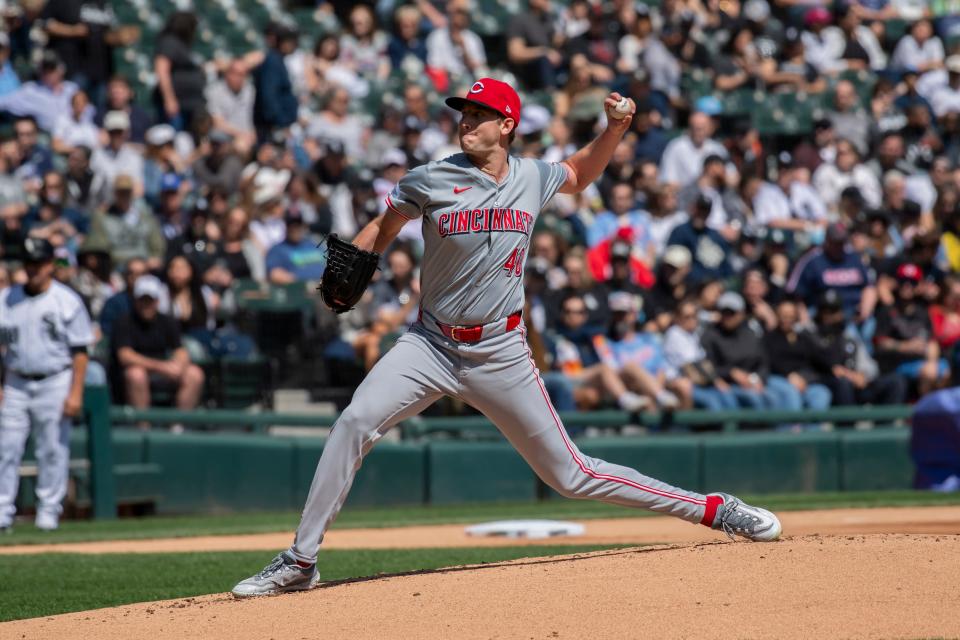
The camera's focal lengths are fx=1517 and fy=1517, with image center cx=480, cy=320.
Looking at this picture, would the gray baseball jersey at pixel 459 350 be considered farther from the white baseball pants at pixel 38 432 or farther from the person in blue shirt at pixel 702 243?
the person in blue shirt at pixel 702 243

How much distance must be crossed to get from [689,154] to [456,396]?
10318 millimetres

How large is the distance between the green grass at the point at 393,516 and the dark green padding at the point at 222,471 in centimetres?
16

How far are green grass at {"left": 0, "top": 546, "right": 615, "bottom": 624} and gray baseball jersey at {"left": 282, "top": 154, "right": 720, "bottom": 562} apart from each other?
1455mm

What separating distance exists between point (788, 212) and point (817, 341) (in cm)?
281

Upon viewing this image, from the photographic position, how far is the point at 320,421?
11562mm

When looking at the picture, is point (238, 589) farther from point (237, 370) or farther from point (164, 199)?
point (164, 199)

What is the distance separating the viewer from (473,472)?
1209cm

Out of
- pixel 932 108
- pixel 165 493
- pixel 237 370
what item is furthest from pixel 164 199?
pixel 932 108

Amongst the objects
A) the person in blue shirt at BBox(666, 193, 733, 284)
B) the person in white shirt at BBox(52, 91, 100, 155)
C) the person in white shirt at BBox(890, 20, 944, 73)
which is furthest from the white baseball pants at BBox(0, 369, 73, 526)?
the person in white shirt at BBox(890, 20, 944, 73)

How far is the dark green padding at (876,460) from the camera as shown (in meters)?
12.9

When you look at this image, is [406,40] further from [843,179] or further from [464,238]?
[464,238]

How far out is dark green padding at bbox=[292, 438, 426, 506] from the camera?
11.9 m

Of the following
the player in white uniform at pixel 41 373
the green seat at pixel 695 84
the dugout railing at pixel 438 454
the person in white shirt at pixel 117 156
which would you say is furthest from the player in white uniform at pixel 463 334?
the green seat at pixel 695 84

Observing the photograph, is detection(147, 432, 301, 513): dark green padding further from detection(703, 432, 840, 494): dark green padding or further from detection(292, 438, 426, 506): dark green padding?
detection(703, 432, 840, 494): dark green padding
